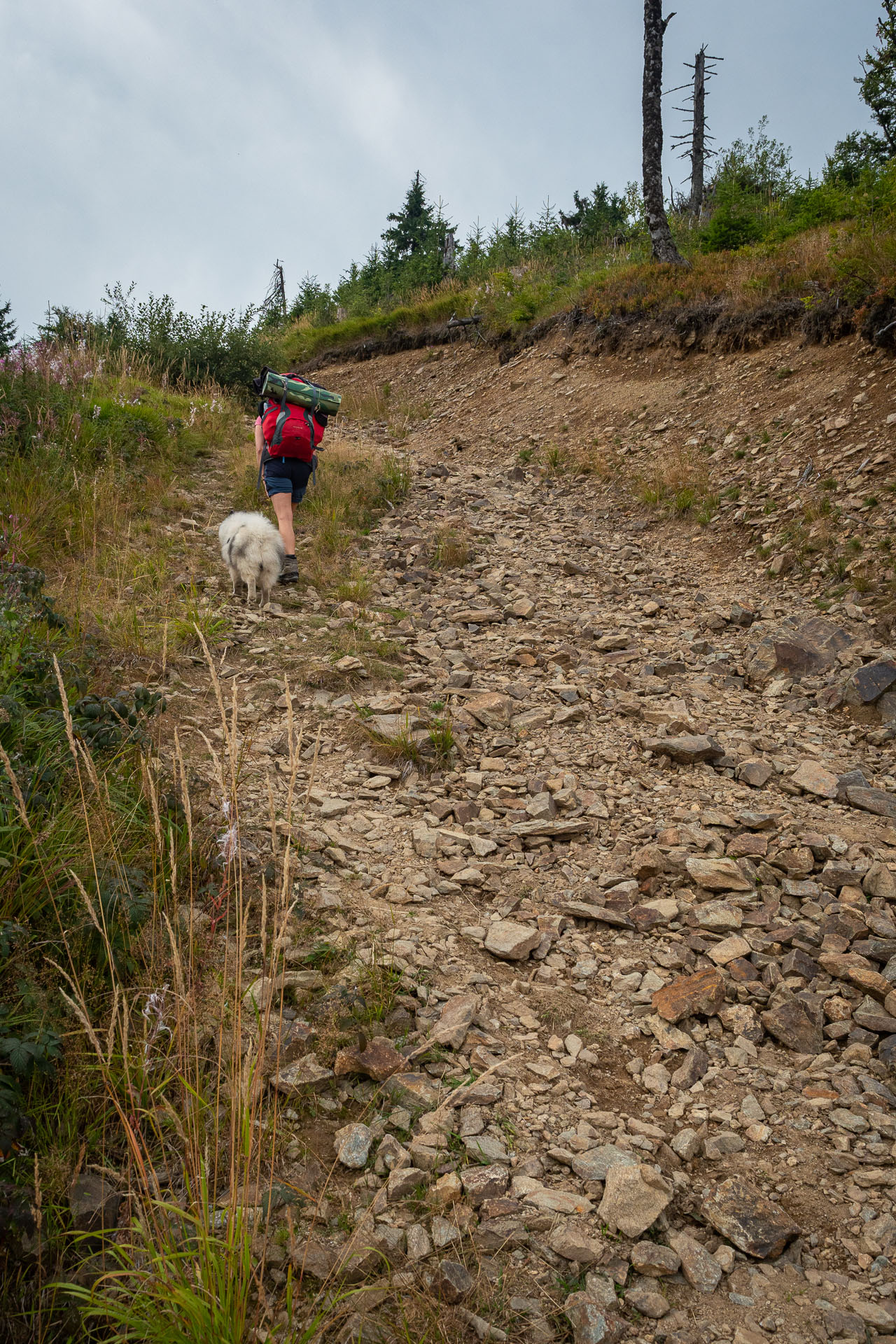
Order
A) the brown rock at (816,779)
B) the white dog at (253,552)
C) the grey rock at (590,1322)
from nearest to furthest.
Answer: the grey rock at (590,1322), the brown rock at (816,779), the white dog at (253,552)

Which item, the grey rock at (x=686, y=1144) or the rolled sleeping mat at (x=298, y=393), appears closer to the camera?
the grey rock at (x=686, y=1144)

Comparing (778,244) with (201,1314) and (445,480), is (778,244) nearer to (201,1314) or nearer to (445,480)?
(445,480)

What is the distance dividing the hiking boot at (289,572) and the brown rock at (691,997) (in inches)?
222

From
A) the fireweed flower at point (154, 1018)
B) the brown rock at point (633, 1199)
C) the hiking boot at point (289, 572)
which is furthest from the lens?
the hiking boot at point (289, 572)

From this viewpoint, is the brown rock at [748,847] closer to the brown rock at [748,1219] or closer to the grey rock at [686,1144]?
the grey rock at [686,1144]

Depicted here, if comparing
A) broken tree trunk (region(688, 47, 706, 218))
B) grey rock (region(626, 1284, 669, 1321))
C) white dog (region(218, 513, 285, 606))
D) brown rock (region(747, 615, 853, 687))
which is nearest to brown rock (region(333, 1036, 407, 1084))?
grey rock (region(626, 1284, 669, 1321))

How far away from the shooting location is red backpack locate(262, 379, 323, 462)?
757cm

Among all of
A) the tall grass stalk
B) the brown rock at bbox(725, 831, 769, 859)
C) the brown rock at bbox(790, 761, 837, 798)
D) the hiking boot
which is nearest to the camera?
the tall grass stalk

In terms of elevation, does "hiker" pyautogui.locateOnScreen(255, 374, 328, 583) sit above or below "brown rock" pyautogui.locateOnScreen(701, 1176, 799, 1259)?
above

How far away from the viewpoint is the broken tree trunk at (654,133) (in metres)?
13.7

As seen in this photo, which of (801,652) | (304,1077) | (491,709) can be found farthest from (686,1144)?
(801,652)

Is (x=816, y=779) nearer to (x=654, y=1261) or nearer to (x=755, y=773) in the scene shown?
(x=755, y=773)

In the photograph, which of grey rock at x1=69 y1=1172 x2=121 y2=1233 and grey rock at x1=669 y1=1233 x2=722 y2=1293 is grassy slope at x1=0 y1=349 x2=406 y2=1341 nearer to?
grey rock at x1=69 y1=1172 x2=121 y2=1233

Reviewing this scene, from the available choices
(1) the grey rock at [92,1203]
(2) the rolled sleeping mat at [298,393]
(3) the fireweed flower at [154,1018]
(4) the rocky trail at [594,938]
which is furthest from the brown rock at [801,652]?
(1) the grey rock at [92,1203]
